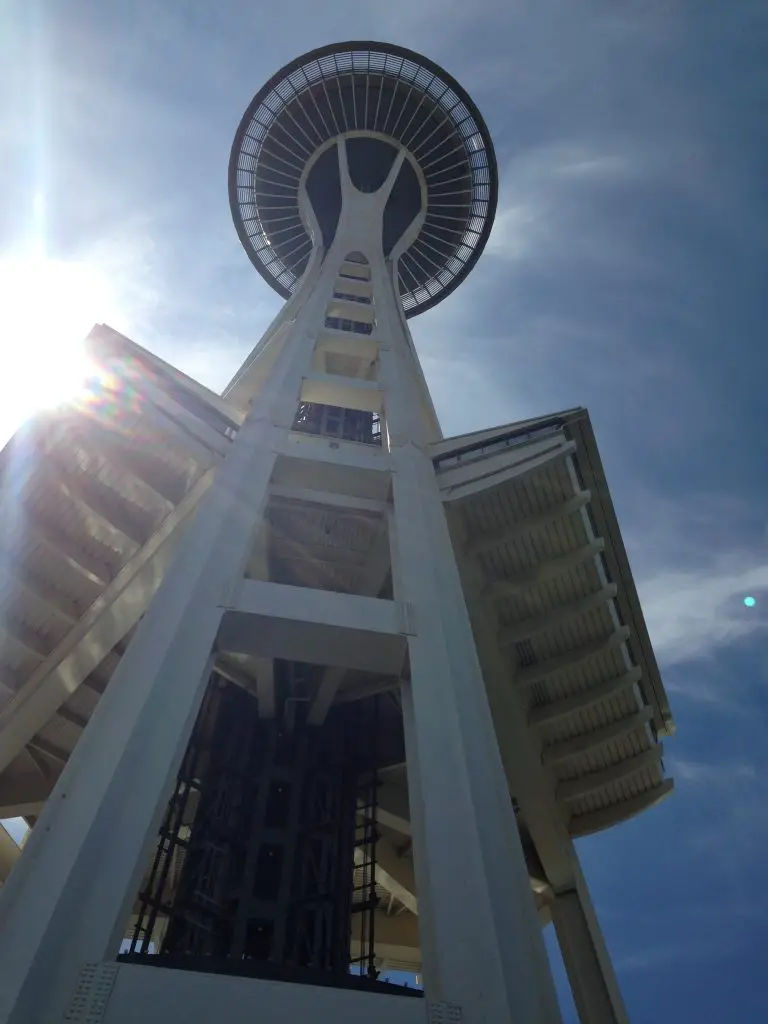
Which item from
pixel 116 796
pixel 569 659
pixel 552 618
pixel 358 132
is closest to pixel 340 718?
pixel 552 618

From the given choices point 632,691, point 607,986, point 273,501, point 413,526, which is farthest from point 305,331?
point 607,986

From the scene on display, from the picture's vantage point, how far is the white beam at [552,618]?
1339cm

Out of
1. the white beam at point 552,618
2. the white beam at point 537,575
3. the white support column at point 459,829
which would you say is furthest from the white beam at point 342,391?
the white beam at point 552,618

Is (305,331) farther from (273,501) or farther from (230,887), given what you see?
(230,887)

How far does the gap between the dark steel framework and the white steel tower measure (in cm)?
4

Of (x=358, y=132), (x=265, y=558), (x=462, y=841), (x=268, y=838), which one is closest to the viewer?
(x=462, y=841)

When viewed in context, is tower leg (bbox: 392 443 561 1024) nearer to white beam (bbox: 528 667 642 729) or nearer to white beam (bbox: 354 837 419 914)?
white beam (bbox: 528 667 642 729)

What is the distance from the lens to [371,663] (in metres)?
7.80

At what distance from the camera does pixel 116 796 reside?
5570 mm

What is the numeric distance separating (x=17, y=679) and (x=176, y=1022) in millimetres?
10361

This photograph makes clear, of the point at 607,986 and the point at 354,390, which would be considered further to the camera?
the point at 354,390

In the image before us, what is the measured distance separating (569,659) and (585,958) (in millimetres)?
5469

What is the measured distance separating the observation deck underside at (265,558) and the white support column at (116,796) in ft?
11.4

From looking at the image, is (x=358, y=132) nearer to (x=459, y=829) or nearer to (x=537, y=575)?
(x=537, y=575)
